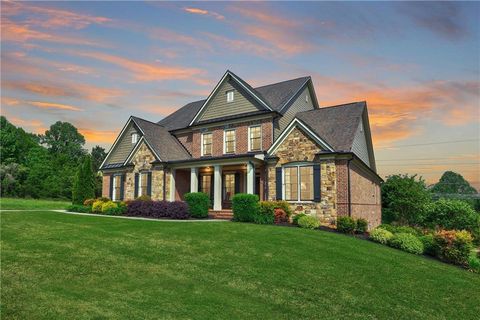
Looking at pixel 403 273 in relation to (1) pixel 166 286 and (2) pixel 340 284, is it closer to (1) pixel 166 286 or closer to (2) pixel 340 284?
(2) pixel 340 284

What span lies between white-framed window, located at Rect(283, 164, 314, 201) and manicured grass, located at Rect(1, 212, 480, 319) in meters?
5.36

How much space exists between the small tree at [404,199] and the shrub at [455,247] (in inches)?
637

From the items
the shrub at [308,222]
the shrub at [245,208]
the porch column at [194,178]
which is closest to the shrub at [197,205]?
the shrub at [245,208]

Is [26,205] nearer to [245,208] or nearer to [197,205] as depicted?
[197,205]

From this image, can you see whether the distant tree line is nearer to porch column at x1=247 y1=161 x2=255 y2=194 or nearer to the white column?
the white column

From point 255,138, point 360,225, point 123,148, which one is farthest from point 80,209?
point 360,225

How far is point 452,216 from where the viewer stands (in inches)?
1016

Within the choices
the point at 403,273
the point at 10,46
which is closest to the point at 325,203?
the point at 403,273

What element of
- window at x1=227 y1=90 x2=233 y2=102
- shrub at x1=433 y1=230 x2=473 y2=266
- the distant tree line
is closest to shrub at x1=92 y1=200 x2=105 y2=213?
window at x1=227 y1=90 x2=233 y2=102

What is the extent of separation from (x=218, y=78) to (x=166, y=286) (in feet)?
62.5

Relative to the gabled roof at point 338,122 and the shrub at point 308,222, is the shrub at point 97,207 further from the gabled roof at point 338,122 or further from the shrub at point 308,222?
the gabled roof at point 338,122

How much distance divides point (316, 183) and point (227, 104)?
9518 millimetres

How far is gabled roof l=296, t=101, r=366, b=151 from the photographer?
18.5 m

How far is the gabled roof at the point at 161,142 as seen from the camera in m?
24.7
